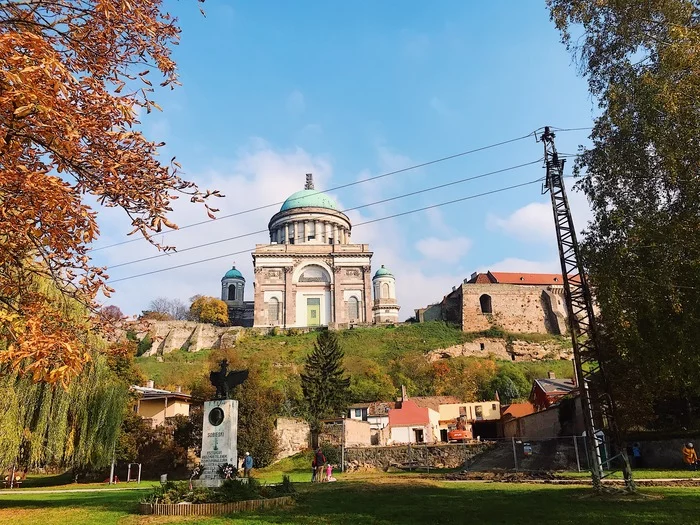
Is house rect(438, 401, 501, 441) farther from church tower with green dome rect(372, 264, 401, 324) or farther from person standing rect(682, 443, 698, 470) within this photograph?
church tower with green dome rect(372, 264, 401, 324)

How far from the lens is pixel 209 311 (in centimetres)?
8194

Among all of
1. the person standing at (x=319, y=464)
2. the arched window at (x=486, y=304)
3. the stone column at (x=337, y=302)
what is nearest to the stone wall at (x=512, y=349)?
the arched window at (x=486, y=304)

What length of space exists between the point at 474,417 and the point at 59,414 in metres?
34.9

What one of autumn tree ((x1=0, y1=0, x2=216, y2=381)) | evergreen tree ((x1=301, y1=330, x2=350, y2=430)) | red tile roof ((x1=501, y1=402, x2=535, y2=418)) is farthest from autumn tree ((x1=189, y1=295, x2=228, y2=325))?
autumn tree ((x1=0, y1=0, x2=216, y2=381))

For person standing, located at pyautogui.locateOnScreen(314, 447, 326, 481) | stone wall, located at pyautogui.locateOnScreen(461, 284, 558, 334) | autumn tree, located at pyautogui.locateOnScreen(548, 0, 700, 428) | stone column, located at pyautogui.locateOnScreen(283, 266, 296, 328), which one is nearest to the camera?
autumn tree, located at pyautogui.locateOnScreen(548, 0, 700, 428)

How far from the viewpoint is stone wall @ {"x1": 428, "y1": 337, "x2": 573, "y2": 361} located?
65.8m

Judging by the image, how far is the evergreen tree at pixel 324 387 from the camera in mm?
42188

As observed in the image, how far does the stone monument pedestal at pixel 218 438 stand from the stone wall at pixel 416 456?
16472 millimetres

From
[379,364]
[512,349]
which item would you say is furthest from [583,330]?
[512,349]

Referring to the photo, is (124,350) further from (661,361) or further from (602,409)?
(602,409)

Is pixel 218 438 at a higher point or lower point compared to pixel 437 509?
higher

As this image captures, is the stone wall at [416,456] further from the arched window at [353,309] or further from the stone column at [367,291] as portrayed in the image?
the arched window at [353,309]

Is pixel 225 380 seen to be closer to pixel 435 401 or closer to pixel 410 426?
pixel 410 426

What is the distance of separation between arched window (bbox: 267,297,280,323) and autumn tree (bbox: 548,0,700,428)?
64980 millimetres
